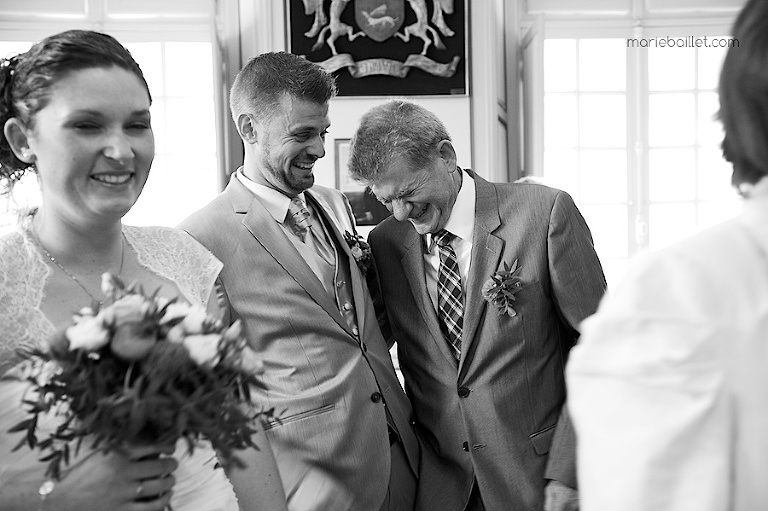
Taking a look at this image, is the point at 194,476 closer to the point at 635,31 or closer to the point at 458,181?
the point at 458,181

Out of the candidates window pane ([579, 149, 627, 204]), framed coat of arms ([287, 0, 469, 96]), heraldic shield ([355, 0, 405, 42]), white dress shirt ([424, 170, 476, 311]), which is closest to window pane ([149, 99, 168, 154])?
framed coat of arms ([287, 0, 469, 96])

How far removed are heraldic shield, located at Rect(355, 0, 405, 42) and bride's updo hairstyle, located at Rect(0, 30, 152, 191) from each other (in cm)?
506

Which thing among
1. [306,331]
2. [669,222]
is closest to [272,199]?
[306,331]

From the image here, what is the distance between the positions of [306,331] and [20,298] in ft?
3.37

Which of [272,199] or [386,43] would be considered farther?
[386,43]

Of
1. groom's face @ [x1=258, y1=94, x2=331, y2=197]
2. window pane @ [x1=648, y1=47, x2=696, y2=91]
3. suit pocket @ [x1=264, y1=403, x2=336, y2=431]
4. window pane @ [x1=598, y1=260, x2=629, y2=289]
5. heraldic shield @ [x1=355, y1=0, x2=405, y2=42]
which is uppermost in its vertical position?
heraldic shield @ [x1=355, y1=0, x2=405, y2=42]

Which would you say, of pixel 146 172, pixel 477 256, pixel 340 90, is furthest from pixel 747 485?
pixel 340 90

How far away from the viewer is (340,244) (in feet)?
9.68

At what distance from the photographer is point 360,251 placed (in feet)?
9.86

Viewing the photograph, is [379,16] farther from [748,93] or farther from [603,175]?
[748,93]

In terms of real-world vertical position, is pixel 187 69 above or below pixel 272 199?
above

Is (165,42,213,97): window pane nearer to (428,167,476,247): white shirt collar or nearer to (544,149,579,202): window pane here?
(544,149,579,202): window pane

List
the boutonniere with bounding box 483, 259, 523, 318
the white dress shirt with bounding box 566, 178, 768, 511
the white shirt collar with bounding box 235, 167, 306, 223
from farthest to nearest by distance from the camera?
1. the white shirt collar with bounding box 235, 167, 306, 223
2. the boutonniere with bounding box 483, 259, 523, 318
3. the white dress shirt with bounding box 566, 178, 768, 511

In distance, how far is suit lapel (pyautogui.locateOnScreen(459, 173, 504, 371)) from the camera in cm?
269
